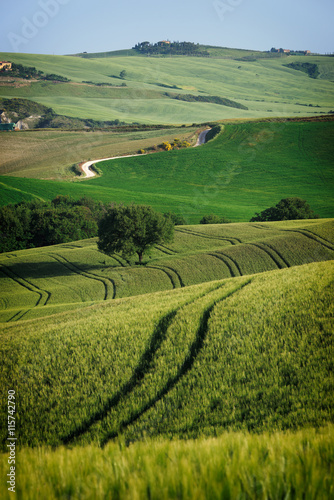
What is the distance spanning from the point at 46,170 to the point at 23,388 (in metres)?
121

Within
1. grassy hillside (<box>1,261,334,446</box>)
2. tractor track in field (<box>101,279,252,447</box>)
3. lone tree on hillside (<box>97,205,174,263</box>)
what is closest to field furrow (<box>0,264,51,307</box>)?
lone tree on hillside (<box>97,205,174,263</box>)

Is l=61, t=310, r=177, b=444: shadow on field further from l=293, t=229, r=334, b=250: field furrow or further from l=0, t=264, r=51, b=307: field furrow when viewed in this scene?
l=293, t=229, r=334, b=250: field furrow

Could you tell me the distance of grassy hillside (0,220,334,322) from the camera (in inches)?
1772

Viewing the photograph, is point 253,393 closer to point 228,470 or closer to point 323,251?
point 228,470

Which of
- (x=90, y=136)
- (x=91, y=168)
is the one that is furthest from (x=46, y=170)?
(x=90, y=136)

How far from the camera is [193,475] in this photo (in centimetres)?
303

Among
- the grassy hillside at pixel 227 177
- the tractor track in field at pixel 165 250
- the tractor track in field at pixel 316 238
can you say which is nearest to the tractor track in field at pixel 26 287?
the tractor track in field at pixel 165 250

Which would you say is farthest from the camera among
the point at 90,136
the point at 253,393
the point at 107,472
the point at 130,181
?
the point at 90,136

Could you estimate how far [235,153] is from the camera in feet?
427

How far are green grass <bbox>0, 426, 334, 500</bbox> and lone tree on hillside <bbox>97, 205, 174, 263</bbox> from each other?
5128cm

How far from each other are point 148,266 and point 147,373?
42701 millimetres

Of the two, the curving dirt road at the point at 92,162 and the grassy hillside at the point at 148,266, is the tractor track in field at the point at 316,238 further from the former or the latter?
the curving dirt road at the point at 92,162

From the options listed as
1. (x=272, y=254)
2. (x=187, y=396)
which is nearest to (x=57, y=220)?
(x=272, y=254)

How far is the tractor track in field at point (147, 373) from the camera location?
8141 millimetres
